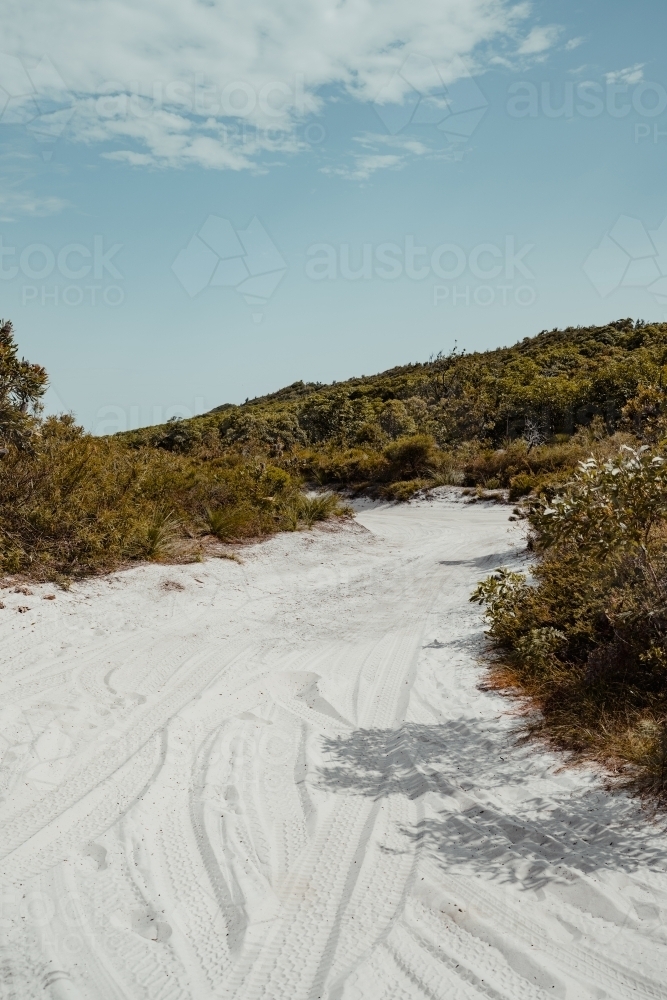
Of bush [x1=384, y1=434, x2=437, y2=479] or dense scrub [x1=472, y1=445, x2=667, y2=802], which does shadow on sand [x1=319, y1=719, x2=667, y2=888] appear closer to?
dense scrub [x1=472, y1=445, x2=667, y2=802]

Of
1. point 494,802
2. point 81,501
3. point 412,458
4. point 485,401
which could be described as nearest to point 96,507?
point 81,501

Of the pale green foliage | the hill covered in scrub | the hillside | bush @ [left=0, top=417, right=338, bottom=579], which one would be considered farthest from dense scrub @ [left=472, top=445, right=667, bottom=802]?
the hillside

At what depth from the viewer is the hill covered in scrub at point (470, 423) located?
21.5 metres

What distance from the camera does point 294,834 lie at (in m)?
3.68

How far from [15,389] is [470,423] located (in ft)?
79.9

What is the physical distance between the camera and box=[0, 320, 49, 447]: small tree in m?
8.09

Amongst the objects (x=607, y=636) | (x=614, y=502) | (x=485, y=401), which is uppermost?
(x=485, y=401)

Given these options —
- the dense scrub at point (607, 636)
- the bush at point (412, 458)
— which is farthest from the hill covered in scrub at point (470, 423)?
the dense scrub at point (607, 636)

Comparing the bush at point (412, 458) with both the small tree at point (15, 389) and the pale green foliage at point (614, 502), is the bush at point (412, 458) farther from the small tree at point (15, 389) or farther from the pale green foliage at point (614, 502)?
the pale green foliage at point (614, 502)

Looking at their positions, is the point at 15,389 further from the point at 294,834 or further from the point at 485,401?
the point at 485,401

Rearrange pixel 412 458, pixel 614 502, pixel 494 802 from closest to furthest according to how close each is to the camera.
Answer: pixel 494 802 → pixel 614 502 → pixel 412 458

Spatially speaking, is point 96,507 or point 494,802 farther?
point 96,507

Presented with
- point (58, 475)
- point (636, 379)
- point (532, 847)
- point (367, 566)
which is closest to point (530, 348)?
point (636, 379)

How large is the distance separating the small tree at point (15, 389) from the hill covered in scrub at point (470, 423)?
4.92 m
